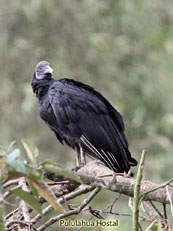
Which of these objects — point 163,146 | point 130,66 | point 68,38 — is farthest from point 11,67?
point 163,146

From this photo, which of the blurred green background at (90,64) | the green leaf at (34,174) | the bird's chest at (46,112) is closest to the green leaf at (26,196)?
the green leaf at (34,174)

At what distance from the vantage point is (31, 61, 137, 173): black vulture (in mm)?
3393

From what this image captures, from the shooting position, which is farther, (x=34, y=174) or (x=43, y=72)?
(x=43, y=72)

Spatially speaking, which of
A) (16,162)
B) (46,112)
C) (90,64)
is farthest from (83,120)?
(90,64)

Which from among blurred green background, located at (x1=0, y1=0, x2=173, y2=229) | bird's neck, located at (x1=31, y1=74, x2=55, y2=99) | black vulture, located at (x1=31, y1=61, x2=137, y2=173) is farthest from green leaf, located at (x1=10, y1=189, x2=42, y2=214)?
blurred green background, located at (x1=0, y1=0, x2=173, y2=229)

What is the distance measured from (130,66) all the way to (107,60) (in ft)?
1.17

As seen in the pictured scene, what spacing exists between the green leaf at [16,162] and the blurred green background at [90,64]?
19.4 feet

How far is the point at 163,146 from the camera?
753cm

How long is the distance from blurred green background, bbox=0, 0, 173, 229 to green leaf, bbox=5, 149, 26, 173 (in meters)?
5.90

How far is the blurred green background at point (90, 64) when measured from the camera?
7.46 metres

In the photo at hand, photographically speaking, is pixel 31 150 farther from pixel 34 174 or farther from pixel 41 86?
pixel 41 86

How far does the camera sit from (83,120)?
141 inches

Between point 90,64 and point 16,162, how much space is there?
6.57m

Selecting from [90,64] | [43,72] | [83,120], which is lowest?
[83,120]
